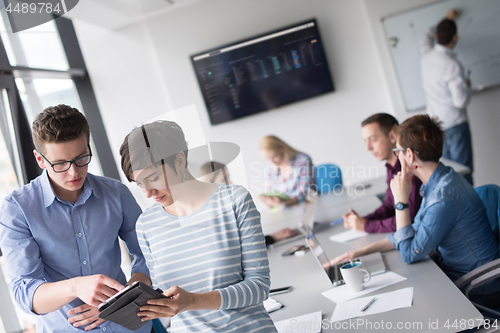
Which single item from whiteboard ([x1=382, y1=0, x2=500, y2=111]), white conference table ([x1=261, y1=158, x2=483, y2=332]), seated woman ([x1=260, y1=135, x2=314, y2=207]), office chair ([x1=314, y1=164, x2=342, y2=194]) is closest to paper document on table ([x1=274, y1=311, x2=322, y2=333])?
white conference table ([x1=261, y1=158, x2=483, y2=332])

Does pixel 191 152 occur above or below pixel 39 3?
below

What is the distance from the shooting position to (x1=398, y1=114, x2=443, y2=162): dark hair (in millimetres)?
1583

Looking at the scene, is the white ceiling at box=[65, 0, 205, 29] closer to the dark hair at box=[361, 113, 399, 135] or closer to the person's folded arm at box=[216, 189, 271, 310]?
the dark hair at box=[361, 113, 399, 135]

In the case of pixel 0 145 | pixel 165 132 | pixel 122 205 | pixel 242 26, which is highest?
pixel 242 26

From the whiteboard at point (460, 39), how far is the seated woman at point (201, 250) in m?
3.27

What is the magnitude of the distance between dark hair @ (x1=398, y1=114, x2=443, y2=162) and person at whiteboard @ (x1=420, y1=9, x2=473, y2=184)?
2040 millimetres

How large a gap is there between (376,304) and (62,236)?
98 cm

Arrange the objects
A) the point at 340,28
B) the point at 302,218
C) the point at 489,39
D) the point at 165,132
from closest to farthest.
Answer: the point at 165,132 < the point at 302,218 < the point at 489,39 < the point at 340,28

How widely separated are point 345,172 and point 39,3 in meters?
3.43

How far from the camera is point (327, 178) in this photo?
3.19 metres

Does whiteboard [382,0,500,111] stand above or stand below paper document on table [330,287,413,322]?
above

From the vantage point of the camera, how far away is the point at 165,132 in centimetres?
78

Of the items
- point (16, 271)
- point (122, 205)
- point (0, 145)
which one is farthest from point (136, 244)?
point (0, 145)

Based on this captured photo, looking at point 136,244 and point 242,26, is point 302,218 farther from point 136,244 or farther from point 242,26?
point 242,26
